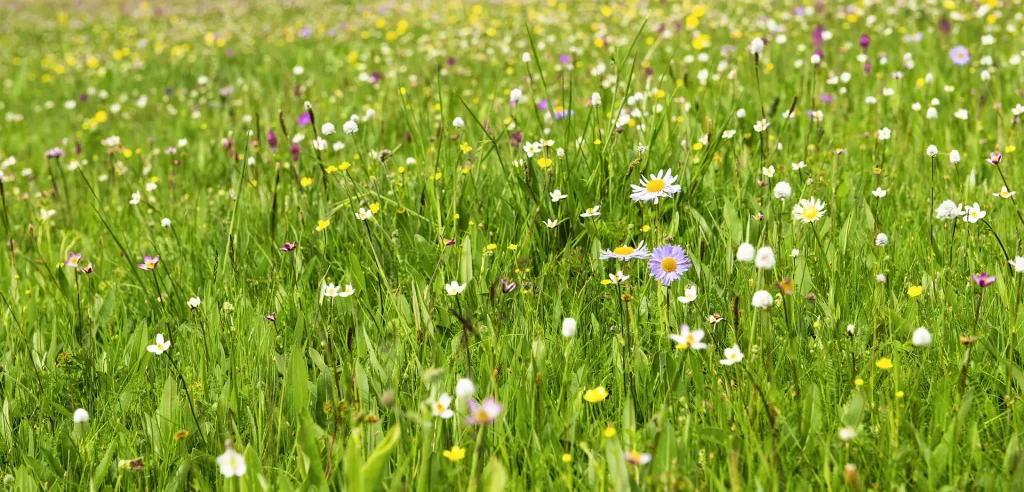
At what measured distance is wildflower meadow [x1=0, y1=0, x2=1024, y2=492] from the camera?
5.44 feet

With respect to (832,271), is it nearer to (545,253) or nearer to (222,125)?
(545,253)

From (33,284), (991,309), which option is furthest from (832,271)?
(33,284)

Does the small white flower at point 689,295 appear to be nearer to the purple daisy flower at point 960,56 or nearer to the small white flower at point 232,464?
the small white flower at point 232,464

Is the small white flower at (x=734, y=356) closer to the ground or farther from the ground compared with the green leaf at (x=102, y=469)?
farther from the ground

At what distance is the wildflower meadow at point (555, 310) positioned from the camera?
5.44ft

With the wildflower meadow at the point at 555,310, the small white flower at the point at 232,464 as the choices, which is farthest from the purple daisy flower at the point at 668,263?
the small white flower at the point at 232,464

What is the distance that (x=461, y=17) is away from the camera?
9.91 metres

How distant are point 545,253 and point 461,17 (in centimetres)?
775

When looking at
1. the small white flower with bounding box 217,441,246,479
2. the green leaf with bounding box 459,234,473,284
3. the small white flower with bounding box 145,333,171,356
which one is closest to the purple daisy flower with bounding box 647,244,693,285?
the green leaf with bounding box 459,234,473,284

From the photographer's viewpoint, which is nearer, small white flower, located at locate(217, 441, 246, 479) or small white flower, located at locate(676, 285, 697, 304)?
small white flower, located at locate(217, 441, 246, 479)

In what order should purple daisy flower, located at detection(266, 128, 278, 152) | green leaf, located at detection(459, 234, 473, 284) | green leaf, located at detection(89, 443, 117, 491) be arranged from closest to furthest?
green leaf, located at detection(89, 443, 117, 491)
green leaf, located at detection(459, 234, 473, 284)
purple daisy flower, located at detection(266, 128, 278, 152)

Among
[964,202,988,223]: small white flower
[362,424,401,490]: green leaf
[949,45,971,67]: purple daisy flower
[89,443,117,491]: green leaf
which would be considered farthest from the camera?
[949,45,971,67]: purple daisy flower

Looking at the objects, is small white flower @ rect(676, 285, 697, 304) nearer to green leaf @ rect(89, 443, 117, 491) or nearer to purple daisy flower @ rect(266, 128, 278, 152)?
green leaf @ rect(89, 443, 117, 491)

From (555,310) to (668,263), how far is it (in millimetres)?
316
